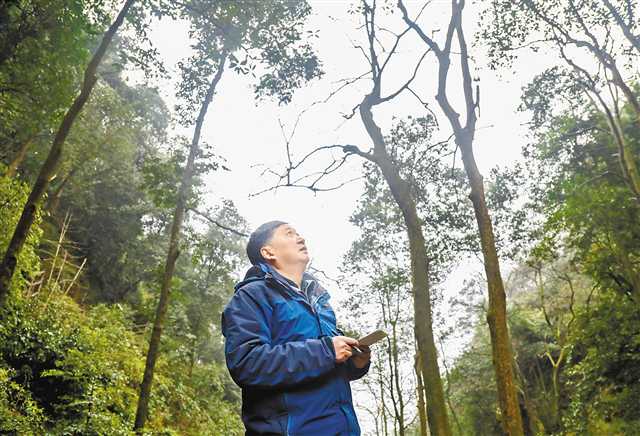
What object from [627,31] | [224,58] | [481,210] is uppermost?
[627,31]

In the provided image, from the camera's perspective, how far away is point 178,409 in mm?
13242

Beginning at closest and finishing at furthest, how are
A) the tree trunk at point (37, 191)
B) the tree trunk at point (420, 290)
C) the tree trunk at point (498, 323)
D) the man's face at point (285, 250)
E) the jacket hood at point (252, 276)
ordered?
the jacket hood at point (252, 276) → the man's face at point (285, 250) → the tree trunk at point (37, 191) → the tree trunk at point (498, 323) → the tree trunk at point (420, 290)

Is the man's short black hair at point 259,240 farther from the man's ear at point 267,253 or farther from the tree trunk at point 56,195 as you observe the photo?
the tree trunk at point 56,195

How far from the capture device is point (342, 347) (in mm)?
1531

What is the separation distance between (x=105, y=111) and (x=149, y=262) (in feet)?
21.2

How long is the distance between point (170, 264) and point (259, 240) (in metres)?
6.41

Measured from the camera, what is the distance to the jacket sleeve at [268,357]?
4.76 feet

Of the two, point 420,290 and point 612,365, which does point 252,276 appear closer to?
point 420,290

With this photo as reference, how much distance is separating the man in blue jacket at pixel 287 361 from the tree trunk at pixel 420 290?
5.25 m

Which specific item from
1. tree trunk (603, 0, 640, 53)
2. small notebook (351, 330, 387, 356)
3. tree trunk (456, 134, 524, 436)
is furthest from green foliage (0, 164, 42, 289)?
tree trunk (603, 0, 640, 53)

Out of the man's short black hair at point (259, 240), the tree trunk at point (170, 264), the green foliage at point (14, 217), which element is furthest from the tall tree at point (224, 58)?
the man's short black hair at point (259, 240)

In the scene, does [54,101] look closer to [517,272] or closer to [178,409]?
[178,409]

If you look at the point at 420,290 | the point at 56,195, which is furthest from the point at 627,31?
the point at 56,195

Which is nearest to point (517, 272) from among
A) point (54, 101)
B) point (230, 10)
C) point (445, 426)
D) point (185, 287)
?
point (185, 287)
